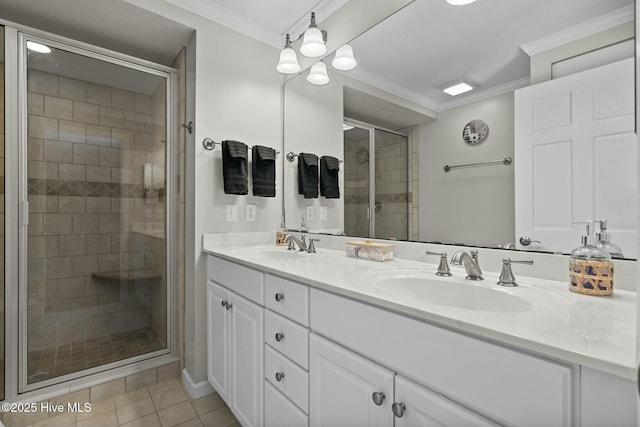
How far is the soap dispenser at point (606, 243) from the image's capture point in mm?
892

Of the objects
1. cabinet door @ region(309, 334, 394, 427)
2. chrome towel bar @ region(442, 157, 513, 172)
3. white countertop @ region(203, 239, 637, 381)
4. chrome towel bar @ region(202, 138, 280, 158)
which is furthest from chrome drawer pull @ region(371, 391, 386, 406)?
chrome towel bar @ region(202, 138, 280, 158)

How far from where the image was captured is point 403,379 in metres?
0.76

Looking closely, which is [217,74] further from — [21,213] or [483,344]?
[483,344]

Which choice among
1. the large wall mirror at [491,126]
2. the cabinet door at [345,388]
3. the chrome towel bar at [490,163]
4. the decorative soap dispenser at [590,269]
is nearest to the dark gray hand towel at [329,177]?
the large wall mirror at [491,126]

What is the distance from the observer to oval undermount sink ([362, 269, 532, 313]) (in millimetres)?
912

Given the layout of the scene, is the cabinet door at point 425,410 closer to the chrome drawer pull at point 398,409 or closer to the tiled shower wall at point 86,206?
the chrome drawer pull at point 398,409

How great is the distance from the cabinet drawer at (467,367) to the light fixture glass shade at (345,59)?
4.64 feet

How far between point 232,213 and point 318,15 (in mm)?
1352

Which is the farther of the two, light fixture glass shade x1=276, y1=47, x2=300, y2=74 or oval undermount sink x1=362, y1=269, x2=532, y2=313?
light fixture glass shade x1=276, y1=47, x2=300, y2=74

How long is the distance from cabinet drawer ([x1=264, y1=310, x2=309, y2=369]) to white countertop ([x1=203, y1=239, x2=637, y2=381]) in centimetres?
18

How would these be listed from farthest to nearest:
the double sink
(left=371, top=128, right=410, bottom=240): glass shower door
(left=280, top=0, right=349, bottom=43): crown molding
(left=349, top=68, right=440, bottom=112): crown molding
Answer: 1. (left=280, top=0, right=349, bottom=43): crown molding
2. (left=371, top=128, right=410, bottom=240): glass shower door
3. (left=349, top=68, right=440, bottom=112): crown molding
4. the double sink

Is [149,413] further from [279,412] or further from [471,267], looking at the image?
[471,267]

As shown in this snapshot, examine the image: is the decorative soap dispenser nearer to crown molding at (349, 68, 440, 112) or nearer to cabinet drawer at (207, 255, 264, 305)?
crown molding at (349, 68, 440, 112)

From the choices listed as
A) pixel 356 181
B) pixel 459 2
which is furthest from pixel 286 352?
pixel 459 2
